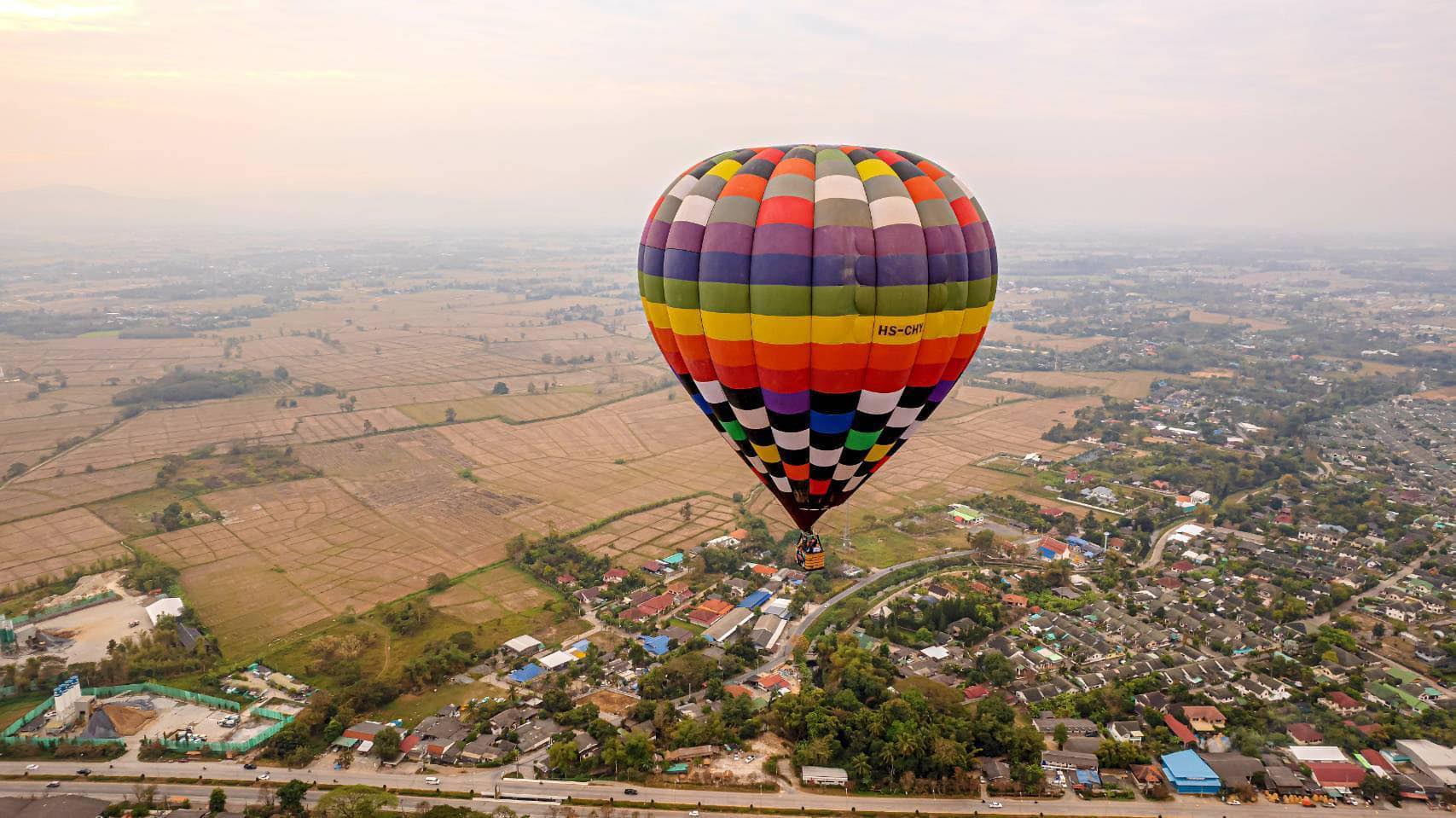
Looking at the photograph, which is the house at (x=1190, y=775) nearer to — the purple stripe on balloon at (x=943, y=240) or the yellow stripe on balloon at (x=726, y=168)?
the purple stripe on balloon at (x=943, y=240)

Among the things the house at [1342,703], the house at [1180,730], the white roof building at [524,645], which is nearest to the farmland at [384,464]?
the white roof building at [524,645]

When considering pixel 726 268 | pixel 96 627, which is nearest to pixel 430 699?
pixel 96 627

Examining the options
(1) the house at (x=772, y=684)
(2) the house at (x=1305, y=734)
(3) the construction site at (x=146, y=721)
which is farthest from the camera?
(1) the house at (x=772, y=684)

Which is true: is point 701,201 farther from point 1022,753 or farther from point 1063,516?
point 1063,516

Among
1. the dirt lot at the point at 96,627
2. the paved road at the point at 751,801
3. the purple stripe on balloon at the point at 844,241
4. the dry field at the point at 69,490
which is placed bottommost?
the paved road at the point at 751,801

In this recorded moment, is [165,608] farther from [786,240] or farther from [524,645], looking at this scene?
[786,240]

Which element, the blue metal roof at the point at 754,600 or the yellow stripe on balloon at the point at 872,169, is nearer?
the yellow stripe on balloon at the point at 872,169

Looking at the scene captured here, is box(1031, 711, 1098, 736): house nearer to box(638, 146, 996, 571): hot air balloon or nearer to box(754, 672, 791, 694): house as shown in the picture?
box(754, 672, 791, 694): house

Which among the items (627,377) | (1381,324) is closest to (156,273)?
(627,377)
